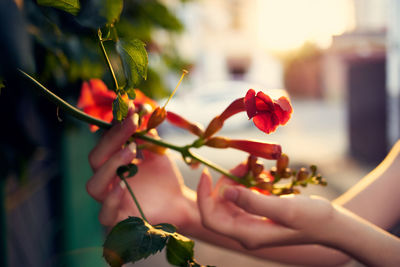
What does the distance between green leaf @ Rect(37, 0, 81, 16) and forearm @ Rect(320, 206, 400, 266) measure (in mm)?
497

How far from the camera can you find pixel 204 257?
151 inches

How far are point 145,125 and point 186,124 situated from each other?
10 cm

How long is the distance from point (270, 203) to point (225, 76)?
69.6ft

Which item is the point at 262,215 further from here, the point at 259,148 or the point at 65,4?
the point at 65,4

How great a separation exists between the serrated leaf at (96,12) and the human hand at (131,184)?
6.9 inches

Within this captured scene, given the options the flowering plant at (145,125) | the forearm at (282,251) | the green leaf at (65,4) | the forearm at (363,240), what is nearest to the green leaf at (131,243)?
the flowering plant at (145,125)

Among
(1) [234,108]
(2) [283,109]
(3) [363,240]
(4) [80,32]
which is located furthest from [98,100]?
(3) [363,240]

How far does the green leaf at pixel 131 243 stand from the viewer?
1.23ft

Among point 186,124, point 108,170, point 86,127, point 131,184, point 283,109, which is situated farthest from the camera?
point 86,127

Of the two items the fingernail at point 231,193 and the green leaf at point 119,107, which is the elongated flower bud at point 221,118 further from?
the green leaf at point 119,107

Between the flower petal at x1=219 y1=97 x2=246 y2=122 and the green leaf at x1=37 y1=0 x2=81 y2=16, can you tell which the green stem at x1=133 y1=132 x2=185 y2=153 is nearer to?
the flower petal at x1=219 y1=97 x2=246 y2=122

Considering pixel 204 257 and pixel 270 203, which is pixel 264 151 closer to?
pixel 270 203

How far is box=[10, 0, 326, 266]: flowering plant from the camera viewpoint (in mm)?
384

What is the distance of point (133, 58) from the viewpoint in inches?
15.8
